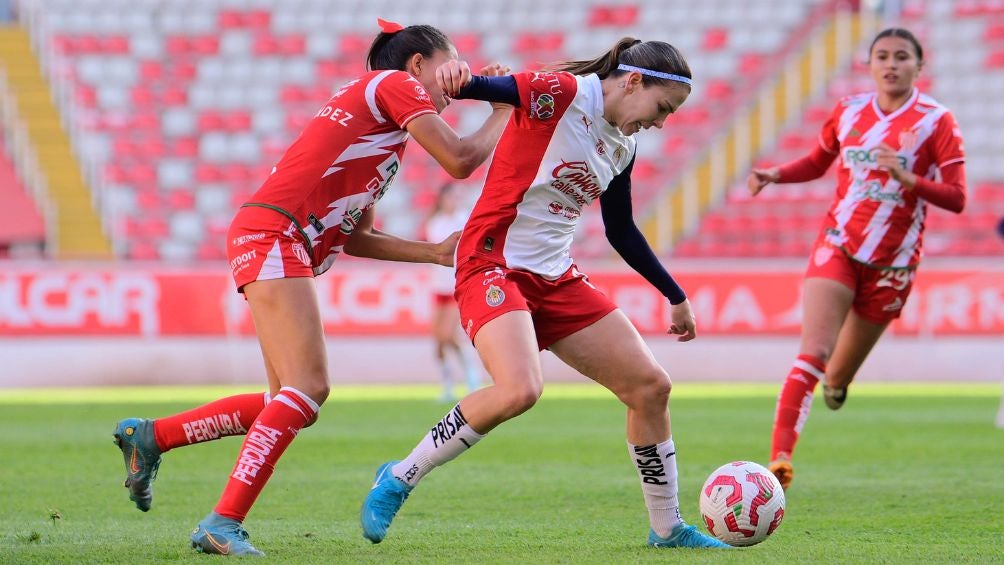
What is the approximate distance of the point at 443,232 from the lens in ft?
48.9

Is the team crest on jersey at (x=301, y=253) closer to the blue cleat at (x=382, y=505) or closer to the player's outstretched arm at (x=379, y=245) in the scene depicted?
the player's outstretched arm at (x=379, y=245)

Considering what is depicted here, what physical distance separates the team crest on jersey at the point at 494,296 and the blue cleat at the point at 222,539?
3.97 feet

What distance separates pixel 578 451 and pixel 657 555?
14.2ft

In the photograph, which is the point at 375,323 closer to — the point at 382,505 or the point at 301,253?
the point at 301,253

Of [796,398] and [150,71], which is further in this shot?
[150,71]

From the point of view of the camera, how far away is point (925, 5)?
76.3 ft

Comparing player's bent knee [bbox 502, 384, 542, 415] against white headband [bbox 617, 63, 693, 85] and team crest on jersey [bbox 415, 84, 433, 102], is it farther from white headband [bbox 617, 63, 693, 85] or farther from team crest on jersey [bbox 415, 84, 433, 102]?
white headband [bbox 617, 63, 693, 85]

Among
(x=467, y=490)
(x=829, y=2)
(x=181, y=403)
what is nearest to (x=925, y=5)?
(x=829, y=2)

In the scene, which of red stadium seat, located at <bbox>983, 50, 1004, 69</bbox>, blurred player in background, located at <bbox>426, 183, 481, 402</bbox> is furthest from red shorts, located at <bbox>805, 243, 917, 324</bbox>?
red stadium seat, located at <bbox>983, 50, 1004, 69</bbox>

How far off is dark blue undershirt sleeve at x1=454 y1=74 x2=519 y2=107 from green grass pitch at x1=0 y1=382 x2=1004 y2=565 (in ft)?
5.37

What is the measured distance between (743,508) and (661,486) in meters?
0.32

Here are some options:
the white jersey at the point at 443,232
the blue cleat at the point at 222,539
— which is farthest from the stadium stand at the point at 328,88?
the blue cleat at the point at 222,539

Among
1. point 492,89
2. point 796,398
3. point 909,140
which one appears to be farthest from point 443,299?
point 492,89

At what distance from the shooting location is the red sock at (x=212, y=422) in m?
5.70
